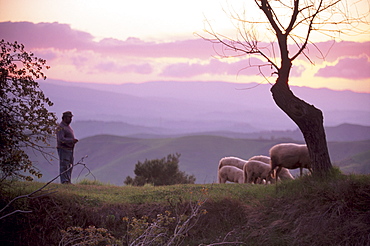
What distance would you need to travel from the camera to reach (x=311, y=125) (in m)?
12.4

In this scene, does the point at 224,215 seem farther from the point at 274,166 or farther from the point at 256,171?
the point at 256,171

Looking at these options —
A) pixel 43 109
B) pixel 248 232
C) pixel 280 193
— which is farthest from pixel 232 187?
pixel 43 109

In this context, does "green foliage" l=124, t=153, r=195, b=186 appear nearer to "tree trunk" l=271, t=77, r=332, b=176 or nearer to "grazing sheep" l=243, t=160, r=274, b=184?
"grazing sheep" l=243, t=160, r=274, b=184

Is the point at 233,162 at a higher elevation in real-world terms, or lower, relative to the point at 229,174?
higher

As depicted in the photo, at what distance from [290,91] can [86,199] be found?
6.52 meters

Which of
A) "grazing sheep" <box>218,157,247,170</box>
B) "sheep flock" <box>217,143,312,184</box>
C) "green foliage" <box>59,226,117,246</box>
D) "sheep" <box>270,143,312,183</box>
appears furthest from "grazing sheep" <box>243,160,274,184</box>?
"green foliage" <box>59,226,117,246</box>

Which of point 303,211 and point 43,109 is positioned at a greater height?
point 43,109

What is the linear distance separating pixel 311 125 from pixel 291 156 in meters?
3.44

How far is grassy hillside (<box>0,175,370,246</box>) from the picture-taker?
10109 mm

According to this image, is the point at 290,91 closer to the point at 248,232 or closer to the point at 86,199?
the point at 248,232

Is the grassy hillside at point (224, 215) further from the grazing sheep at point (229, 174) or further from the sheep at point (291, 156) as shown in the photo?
the grazing sheep at point (229, 174)

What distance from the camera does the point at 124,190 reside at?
13844 mm

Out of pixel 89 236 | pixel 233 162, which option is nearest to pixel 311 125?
pixel 89 236

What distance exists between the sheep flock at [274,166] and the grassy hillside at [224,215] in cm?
204
